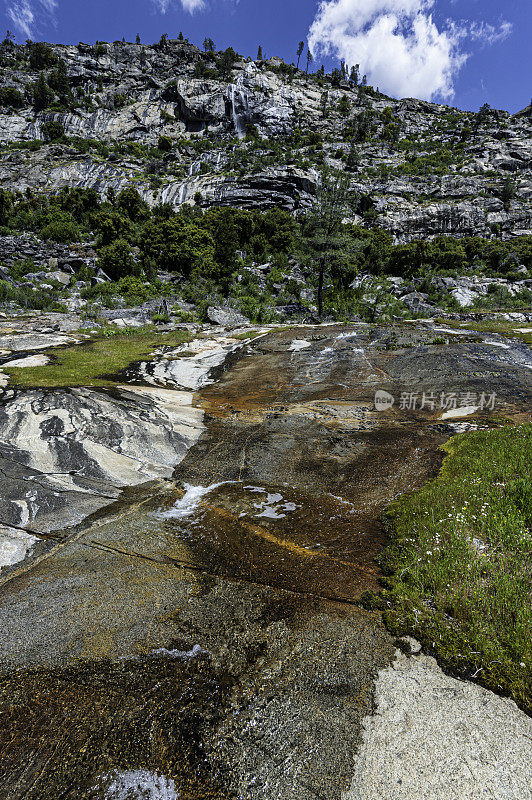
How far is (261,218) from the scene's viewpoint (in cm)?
5991

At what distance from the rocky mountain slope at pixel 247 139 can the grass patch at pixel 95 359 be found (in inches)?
2421

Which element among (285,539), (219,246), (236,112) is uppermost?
(236,112)

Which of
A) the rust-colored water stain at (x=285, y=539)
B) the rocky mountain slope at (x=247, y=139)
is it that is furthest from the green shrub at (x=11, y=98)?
the rust-colored water stain at (x=285, y=539)

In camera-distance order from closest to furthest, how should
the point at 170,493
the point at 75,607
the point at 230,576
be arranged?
the point at 75,607 → the point at 230,576 → the point at 170,493

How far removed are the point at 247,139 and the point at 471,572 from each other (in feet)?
428

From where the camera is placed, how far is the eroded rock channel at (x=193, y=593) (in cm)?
312

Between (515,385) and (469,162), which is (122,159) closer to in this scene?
(469,162)

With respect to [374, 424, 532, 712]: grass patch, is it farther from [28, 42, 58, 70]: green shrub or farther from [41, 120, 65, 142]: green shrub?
[28, 42, 58, 70]: green shrub

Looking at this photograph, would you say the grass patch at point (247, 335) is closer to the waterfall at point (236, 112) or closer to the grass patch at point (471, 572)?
the grass patch at point (471, 572)

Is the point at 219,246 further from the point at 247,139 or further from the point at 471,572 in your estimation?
the point at 247,139

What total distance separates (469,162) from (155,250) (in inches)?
3634

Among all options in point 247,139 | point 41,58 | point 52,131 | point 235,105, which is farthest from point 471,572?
point 41,58

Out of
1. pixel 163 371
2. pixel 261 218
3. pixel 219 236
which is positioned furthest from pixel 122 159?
pixel 163 371

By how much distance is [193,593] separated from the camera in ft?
16.6
